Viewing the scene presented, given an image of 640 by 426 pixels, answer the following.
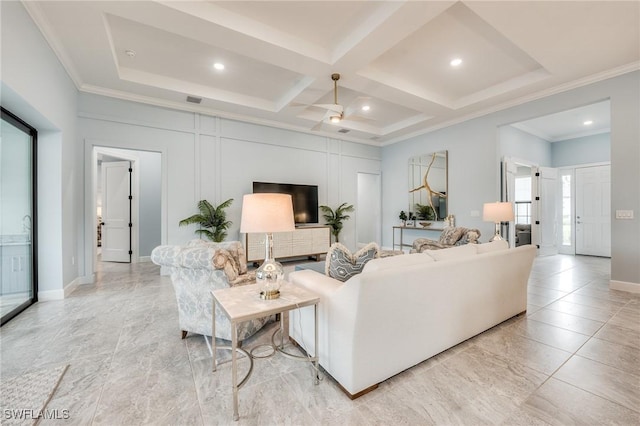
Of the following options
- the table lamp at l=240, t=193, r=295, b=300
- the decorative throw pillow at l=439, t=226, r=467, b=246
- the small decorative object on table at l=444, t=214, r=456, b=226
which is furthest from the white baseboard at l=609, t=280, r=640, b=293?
the table lamp at l=240, t=193, r=295, b=300

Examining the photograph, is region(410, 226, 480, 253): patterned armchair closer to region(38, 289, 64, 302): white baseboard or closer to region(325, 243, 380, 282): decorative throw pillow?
region(325, 243, 380, 282): decorative throw pillow

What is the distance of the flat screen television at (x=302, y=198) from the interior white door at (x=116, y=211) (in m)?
3.32

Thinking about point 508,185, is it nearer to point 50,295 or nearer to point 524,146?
point 524,146

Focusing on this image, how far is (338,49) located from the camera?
328 cm

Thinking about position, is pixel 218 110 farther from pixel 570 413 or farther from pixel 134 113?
pixel 570 413

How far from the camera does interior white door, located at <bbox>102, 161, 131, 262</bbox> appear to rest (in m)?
6.14

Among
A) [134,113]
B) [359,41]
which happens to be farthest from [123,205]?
[359,41]

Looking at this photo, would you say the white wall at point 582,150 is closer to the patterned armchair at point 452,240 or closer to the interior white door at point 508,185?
the interior white door at point 508,185

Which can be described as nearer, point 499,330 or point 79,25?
point 499,330

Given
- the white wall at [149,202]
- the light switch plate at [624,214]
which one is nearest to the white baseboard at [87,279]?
the white wall at [149,202]

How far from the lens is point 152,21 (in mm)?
2646

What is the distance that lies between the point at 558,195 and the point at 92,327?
31.6ft

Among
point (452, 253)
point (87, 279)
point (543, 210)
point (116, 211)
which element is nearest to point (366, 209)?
point (543, 210)

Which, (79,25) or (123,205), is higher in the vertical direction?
(79,25)
